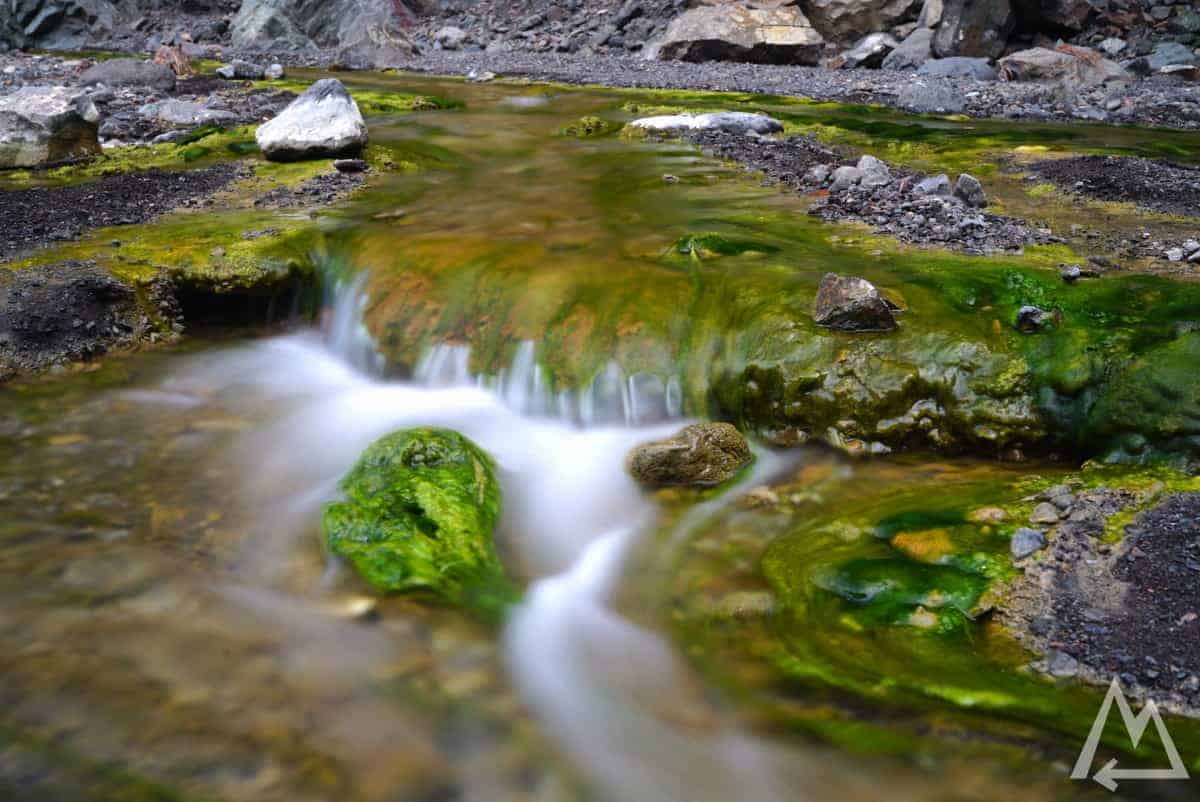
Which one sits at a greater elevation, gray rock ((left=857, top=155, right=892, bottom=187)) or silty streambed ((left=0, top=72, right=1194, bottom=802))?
gray rock ((left=857, top=155, right=892, bottom=187))

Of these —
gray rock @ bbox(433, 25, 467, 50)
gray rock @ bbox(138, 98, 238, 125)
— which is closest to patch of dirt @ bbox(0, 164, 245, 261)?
gray rock @ bbox(138, 98, 238, 125)

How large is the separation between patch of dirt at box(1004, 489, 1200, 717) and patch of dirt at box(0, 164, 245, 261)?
7.51 m

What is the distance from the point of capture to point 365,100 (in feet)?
50.6

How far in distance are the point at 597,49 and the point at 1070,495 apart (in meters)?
23.4

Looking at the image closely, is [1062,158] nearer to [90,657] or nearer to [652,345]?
[652,345]

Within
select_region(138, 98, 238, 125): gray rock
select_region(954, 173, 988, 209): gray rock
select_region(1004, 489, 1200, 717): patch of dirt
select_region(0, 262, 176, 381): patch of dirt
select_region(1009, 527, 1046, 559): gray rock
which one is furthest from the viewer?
select_region(138, 98, 238, 125): gray rock

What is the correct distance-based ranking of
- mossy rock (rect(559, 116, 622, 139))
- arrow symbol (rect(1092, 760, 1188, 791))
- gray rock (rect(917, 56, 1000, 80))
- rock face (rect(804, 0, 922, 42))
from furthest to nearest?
rock face (rect(804, 0, 922, 42))
gray rock (rect(917, 56, 1000, 80))
mossy rock (rect(559, 116, 622, 139))
arrow symbol (rect(1092, 760, 1188, 791))

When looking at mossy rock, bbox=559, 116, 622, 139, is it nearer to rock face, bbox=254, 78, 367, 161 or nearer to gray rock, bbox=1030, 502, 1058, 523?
rock face, bbox=254, 78, 367, 161

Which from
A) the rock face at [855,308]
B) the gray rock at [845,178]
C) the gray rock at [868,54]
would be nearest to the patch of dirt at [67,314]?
the rock face at [855,308]

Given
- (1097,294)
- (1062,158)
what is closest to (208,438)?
(1097,294)

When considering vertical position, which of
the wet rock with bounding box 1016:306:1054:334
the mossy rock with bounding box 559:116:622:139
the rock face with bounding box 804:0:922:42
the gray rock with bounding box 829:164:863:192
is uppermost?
the rock face with bounding box 804:0:922:42

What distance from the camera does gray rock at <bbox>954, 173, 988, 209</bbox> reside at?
7543 millimetres

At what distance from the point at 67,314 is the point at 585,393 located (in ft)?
12.4

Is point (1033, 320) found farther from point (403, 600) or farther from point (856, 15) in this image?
point (856, 15)
